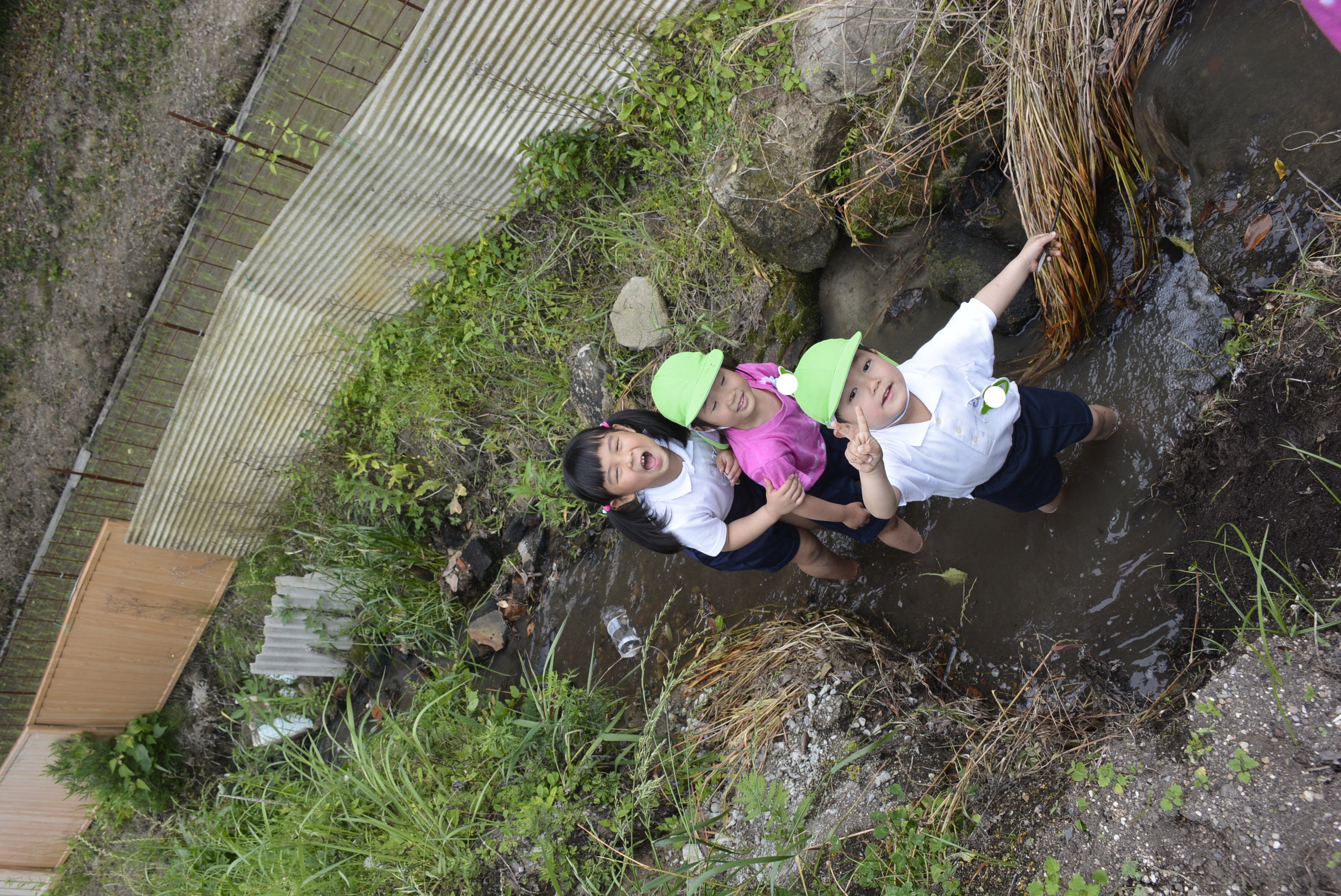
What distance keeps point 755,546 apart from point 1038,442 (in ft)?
3.74

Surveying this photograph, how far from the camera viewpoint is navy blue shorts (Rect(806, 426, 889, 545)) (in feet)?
10.4

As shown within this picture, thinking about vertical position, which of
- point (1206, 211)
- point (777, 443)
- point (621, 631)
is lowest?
point (621, 631)

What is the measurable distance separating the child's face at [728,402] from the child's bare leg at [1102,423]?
1.26 m

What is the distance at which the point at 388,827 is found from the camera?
379cm

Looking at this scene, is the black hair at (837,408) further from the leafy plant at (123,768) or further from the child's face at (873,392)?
the leafy plant at (123,768)

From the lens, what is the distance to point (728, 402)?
108 inches

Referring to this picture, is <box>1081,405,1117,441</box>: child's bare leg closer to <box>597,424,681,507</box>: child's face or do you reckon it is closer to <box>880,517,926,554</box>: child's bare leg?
<box>880,517,926,554</box>: child's bare leg

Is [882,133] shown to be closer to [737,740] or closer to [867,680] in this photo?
[867,680]

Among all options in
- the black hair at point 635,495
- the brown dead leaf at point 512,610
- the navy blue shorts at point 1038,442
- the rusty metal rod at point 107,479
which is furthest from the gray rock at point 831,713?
the rusty metal rod at point 107,479

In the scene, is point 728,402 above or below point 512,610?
above

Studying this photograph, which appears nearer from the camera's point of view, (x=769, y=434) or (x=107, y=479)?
(x=769, y=434)

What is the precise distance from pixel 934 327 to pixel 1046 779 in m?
1.94

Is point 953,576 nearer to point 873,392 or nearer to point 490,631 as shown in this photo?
point 873,392

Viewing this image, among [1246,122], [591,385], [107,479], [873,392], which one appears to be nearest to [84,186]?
[107,479]
